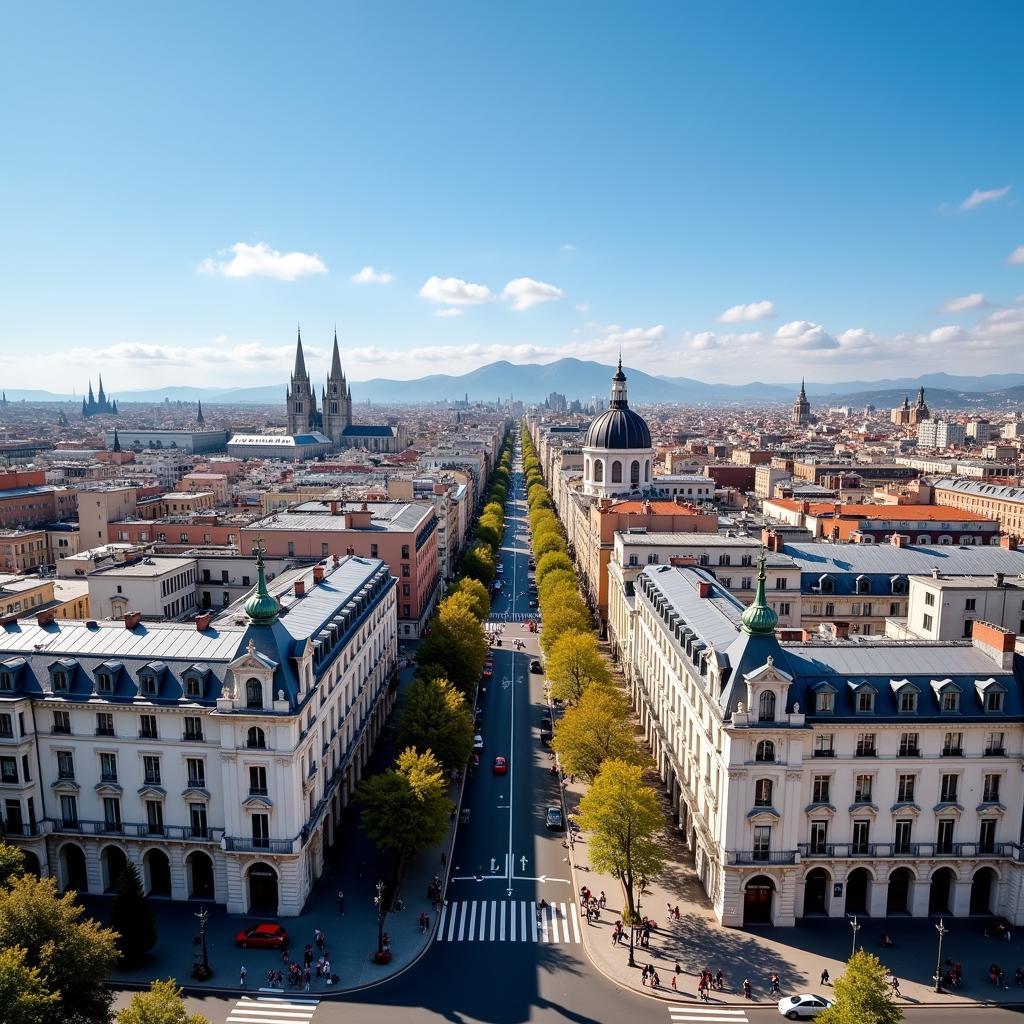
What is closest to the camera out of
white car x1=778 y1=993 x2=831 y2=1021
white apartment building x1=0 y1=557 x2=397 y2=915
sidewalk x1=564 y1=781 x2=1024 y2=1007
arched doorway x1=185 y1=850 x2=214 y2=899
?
white car x1=778 y1=993 x2=831 y2=1021

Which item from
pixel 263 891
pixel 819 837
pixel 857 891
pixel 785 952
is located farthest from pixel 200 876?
pixel 857 891

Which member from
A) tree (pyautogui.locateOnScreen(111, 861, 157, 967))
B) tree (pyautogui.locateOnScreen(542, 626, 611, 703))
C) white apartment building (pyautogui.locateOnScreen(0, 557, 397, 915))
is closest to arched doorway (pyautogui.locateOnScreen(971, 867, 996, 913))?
tree (pyautogui.locateOnScreen(542, 626, 611, 703))

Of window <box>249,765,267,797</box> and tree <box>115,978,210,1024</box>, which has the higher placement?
window <box>249,765,267,797</box>

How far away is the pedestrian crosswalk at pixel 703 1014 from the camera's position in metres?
44.9

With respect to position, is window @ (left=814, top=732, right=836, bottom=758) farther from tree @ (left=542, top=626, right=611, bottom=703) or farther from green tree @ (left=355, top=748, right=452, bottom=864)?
tree @ (left=542, top=626, right=611, bottom=703)

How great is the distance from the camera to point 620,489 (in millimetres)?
141375

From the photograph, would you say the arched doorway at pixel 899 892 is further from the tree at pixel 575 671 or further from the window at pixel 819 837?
the tree at pixel 575 671

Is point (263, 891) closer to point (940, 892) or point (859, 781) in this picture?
point (859, 781)

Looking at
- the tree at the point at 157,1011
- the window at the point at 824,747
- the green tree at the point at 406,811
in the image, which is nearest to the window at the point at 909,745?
the window at the point at 824,747

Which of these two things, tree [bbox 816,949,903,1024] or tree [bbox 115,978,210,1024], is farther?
tree [bbox 816,949,903,1024]

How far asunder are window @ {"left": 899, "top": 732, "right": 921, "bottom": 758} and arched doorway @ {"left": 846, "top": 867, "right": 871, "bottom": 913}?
878cm

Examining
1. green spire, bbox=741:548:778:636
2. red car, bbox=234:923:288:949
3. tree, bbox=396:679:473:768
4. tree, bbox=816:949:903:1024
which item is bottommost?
red car, bbox=234:923:288:949

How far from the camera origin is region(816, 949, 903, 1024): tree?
38.5 m

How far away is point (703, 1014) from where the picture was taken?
45.6 metres
